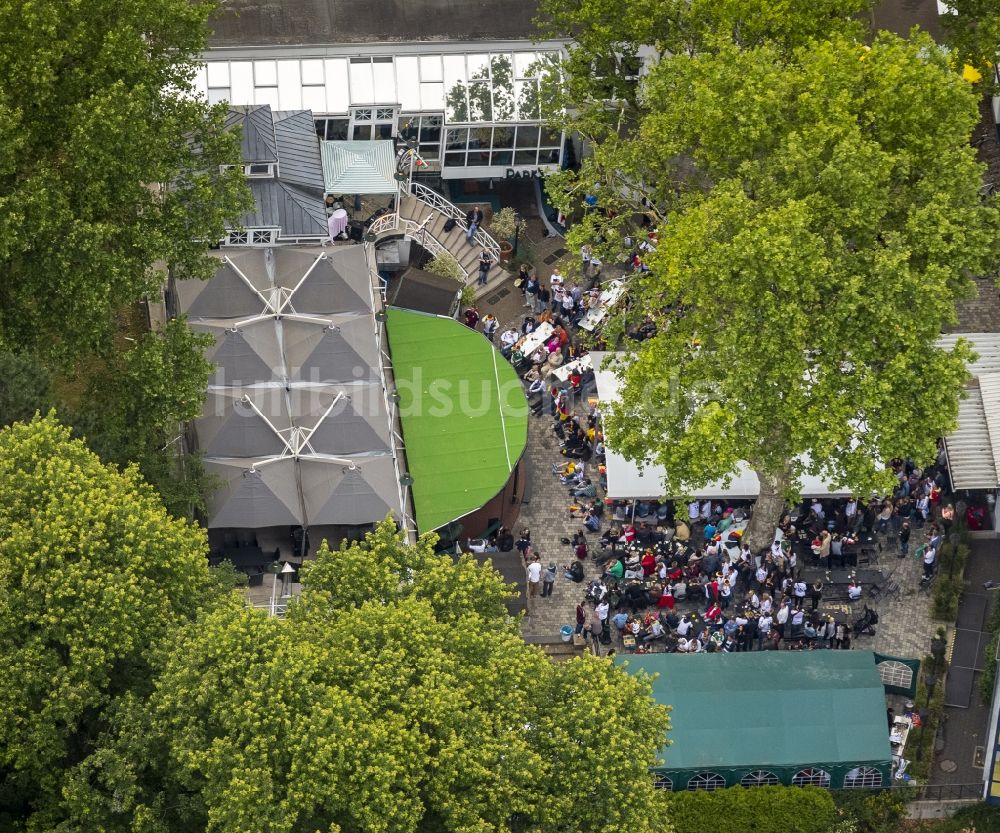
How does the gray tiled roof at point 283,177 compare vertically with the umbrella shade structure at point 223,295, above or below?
above

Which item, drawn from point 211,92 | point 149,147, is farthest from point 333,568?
point 211,92

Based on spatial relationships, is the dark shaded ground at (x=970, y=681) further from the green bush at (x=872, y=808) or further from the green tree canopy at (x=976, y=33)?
the green tree canopy at (x=976, y=33)

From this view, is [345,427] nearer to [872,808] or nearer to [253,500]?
[253,500]

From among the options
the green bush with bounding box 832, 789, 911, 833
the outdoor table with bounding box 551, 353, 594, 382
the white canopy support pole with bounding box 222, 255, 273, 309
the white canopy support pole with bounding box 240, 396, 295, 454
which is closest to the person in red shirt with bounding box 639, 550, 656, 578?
the outdoor table with bounding box 551, 353, 594, 382

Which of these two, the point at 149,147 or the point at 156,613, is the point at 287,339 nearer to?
the point at 149,147

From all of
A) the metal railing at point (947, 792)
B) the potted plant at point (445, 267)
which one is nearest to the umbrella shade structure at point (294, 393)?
the potted plant at point (445, 267)

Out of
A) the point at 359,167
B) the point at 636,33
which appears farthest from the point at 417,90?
the point at 636,33
